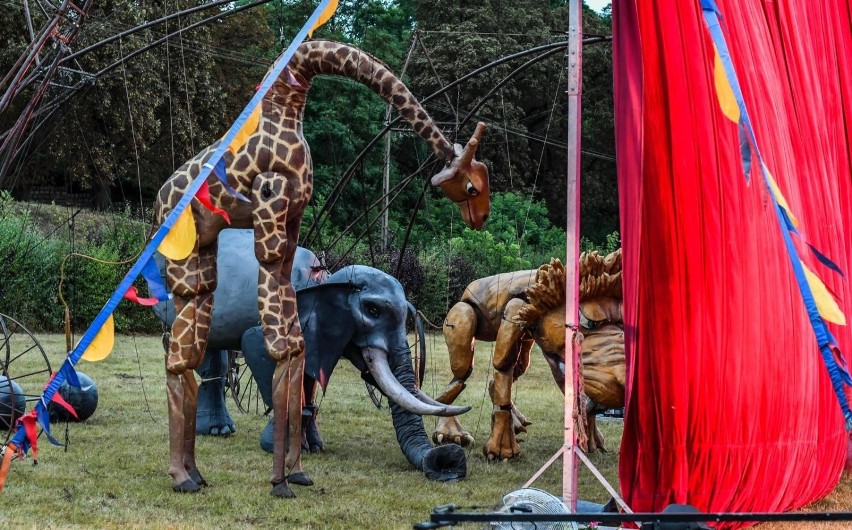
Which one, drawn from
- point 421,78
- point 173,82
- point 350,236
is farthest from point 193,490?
point 173,82

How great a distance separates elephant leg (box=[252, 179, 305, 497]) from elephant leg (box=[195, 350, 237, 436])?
254cm

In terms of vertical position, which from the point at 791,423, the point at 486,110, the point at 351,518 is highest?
the point at 486,110

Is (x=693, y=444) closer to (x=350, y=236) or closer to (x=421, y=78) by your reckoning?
(x=350, y=236)

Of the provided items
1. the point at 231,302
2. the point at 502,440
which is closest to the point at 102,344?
the point at 231,302

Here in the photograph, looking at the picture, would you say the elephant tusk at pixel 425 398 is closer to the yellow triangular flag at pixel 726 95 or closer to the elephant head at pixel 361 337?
the elephant head at pixel 361 337

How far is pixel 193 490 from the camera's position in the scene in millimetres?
6488

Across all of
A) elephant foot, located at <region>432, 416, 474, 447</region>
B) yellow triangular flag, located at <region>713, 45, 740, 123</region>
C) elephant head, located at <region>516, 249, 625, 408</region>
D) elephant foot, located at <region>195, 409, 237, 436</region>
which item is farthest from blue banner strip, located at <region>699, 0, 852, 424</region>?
elephant foot, located at <region>195, 409, 237, 436</region>

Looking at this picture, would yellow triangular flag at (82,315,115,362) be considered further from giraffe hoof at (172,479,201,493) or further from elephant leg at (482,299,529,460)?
elephant leg at (482,299,529,460)

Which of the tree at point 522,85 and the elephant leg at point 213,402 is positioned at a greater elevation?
the tree at point 522,85

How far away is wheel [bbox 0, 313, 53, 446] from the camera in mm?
7371

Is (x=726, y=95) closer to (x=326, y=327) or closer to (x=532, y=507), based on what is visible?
(x=532, y=507)

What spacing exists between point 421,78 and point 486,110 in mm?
2638

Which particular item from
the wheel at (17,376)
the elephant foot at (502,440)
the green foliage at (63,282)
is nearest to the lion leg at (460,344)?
the elephant foot at (502,440)

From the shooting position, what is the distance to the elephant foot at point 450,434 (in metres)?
8.92
